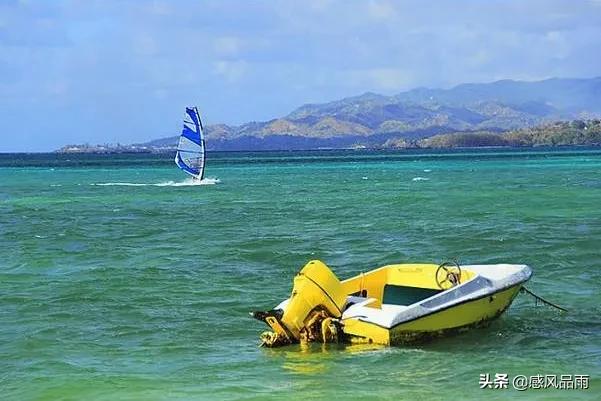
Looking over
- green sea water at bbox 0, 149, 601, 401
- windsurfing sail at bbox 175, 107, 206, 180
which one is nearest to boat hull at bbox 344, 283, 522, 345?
green sea water at bbox 0, 149, 601, 401

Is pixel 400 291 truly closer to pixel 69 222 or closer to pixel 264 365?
pixel 264 365

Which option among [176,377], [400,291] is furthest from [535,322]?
[176,377]

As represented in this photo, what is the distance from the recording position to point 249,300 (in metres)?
16.7

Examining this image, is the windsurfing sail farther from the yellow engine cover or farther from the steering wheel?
the yellow engine cover

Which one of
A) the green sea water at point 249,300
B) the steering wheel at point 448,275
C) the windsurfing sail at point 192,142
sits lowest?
the green sea water at point 249,300

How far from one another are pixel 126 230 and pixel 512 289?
1890 centimetres

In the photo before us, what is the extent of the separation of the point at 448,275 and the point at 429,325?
1.80 meters

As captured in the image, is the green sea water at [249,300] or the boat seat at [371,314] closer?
the green sea water at [249,300]

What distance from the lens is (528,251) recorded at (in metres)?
21.7

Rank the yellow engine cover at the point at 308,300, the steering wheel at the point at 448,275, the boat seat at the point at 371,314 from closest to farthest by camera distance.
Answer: the boat seat at the point at 371,314 → the yellow engine cover at the point at 308,300 → the steering wheel at the point at 448,275

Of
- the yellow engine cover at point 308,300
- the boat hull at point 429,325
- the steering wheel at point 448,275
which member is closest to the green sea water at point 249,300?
the boat hull at point 429,325

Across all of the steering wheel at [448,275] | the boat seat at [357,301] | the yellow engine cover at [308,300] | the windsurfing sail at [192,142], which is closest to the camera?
the yellow engine cover at [308,300]

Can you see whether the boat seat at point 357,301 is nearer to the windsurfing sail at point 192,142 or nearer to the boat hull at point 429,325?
the boat hull at point 429,325

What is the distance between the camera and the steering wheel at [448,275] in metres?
14.3
